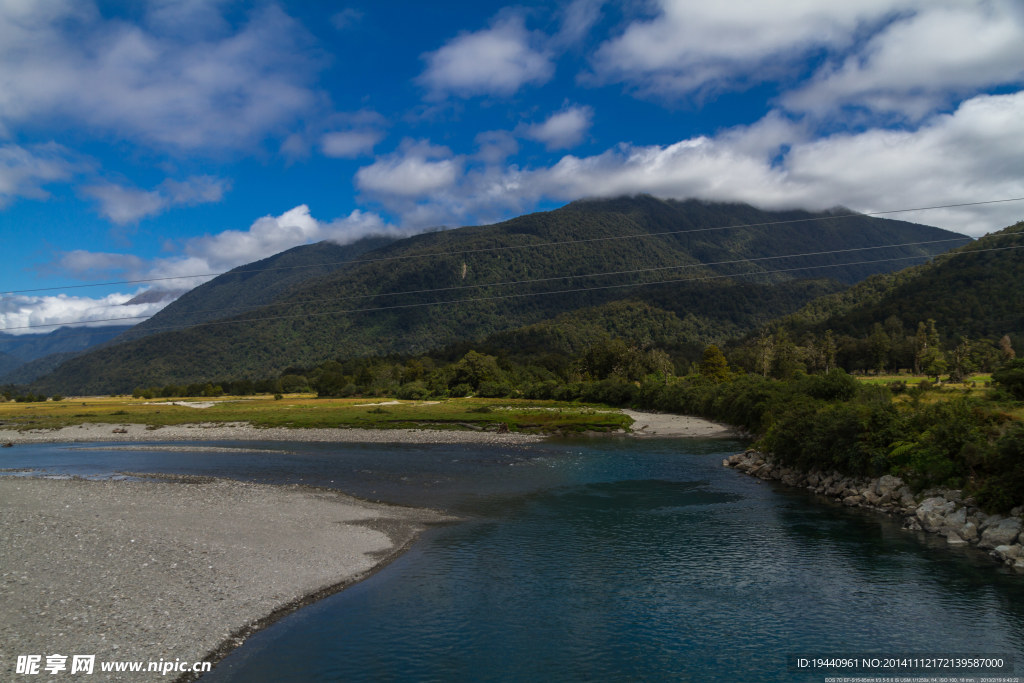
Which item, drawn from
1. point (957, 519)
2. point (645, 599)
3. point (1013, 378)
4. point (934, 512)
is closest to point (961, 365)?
point (1013, 378)

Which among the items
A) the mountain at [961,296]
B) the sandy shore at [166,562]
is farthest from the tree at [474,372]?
the sandy shore at [166,562]

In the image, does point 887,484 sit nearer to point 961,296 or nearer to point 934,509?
point 934,509

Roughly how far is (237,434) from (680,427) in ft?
178

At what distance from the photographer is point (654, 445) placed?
5712 cm

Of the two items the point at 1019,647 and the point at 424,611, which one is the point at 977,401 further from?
the point at 424,611

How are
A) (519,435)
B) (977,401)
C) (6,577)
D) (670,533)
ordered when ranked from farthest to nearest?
(519,435) → (977,401) → (670,533) → (6,577)

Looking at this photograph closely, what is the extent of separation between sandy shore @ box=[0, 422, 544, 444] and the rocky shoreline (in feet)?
112

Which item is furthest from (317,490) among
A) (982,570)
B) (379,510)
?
(982,570)

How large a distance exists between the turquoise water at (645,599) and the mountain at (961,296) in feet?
263

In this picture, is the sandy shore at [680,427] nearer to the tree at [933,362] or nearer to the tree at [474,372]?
the tree at [933,362]

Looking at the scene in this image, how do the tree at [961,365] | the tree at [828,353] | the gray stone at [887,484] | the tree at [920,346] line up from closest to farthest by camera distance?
the gray stone at [887,484]
the tree at [961,365]
the tree at [920,346]
the tree at [828,353]

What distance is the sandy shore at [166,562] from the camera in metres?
14.3

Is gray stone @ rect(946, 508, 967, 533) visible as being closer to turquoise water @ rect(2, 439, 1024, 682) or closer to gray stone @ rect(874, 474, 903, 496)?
turquoise water @ rect(2, 439, 1024, 682)

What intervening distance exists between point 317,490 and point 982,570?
3193 centimetres
